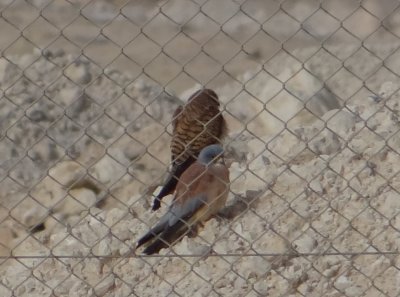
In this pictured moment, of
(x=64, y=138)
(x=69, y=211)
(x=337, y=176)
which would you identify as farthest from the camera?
(x=64, y=138)

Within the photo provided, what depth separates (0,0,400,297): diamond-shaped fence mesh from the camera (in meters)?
5.89

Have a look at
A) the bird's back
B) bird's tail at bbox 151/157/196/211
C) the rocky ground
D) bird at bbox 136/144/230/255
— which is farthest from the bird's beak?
the bird's back

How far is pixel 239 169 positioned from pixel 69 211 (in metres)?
0.84

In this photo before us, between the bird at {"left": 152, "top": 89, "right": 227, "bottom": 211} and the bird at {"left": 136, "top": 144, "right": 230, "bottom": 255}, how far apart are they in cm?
→ 44

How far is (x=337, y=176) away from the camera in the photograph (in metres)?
6.45

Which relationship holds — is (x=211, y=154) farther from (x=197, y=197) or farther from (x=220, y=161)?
(x=197, y=197)

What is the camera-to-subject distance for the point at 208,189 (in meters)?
6.55

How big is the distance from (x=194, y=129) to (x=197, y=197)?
960 mm

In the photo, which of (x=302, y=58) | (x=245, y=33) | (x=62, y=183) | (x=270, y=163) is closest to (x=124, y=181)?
(x=62, y=183)

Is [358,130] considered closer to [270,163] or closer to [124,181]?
[270,163]

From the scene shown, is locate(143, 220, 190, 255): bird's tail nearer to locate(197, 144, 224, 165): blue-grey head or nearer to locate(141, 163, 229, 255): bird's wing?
locate(141, 163, 229, 255): bird's wing

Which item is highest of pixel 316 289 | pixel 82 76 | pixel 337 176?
pixel 82 76

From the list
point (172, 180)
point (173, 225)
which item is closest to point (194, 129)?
point (172, 180)

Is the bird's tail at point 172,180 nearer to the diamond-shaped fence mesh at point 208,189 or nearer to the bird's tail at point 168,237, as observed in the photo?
the diamond-shaped fence mesh at point 208,189
